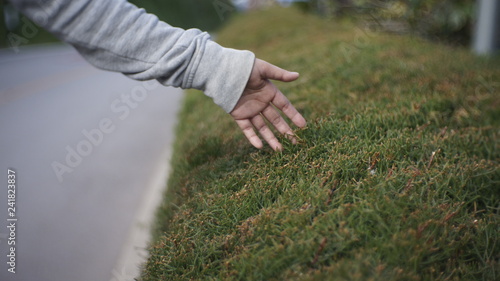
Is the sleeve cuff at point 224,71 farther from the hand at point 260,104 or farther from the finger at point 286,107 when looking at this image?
the finger at point 286,107

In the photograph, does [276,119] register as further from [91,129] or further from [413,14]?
[413,14]

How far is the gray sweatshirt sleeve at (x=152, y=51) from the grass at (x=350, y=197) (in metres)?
0.49

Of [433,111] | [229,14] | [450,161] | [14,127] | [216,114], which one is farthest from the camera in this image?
[229,14]

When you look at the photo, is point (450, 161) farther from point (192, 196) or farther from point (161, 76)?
point (161, 76)

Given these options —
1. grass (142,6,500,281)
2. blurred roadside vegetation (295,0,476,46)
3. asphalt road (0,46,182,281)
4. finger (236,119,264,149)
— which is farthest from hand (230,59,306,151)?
blurred roadside vegetation (295,0,476,46)

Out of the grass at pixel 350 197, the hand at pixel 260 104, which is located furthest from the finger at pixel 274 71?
the grass at pixel 350 197

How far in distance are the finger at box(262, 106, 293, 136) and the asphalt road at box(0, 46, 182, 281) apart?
1.08 metres

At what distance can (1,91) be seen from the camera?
A: 7805mm

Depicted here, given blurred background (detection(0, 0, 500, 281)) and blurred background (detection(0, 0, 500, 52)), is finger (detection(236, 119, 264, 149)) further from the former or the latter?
blurred background (detection(0, 0, 500, 52))

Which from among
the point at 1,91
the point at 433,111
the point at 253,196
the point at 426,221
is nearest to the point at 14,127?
the point at 1,91

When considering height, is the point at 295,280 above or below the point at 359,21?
above

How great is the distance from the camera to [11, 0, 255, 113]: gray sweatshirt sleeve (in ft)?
6.48

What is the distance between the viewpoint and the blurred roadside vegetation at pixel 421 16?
690cm

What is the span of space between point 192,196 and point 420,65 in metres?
2.74
